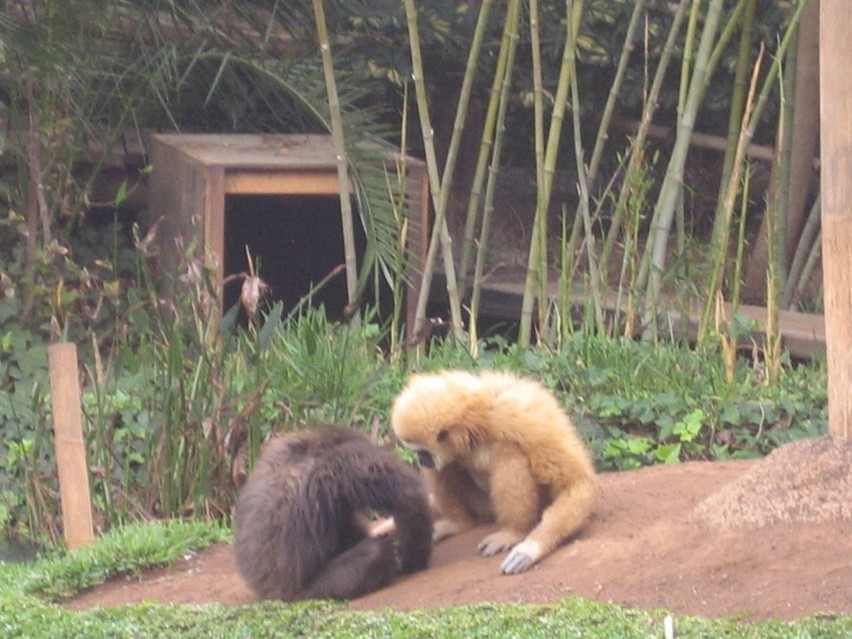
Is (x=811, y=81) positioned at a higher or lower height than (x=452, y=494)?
higher

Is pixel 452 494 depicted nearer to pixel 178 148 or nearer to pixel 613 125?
pixel 178 148

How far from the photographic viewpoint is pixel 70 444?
6.26m

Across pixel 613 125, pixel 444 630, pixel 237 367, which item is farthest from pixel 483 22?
pixel 444 630

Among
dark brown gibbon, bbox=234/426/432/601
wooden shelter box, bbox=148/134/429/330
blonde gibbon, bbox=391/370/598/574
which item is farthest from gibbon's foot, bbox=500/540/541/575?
wooden shelter box, bbox=148/134/429/330

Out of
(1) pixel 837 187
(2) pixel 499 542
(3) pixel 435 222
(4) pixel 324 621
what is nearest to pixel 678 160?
(3) pixel 435 222

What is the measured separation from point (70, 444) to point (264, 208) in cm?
637

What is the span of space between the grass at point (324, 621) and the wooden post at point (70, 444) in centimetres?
46

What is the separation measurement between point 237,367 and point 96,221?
4577mm

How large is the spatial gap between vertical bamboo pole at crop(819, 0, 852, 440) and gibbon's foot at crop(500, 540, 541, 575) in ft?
4.02

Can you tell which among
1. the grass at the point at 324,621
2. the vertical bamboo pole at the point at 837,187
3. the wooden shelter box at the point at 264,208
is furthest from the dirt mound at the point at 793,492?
the wooden shelter box at the point at 264,208

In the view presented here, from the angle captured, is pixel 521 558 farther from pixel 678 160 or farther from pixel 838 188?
pixel 678 160

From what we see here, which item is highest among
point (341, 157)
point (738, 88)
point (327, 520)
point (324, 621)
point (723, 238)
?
point (738, 88)

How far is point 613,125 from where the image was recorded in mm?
12344

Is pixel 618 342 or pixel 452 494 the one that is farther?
pixel 618 342
